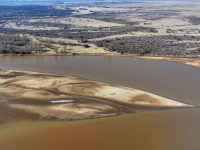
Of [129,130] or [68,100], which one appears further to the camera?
[68,100]

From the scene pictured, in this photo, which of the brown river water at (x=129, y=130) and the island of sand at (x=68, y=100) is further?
the island of sand at (x=68, y=100)

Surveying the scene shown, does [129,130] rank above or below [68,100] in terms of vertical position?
below

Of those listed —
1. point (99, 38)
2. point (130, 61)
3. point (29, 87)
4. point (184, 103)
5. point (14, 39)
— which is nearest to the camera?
point (184, 103)

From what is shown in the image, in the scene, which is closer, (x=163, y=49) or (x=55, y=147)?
(x=55, y=147)

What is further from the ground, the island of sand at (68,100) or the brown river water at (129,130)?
the island of sand at (68,100)

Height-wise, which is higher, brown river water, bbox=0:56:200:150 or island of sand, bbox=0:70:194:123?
island of sand, bbox=0:70:194:123

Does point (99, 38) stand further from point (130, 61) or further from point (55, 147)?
point (55, 147)

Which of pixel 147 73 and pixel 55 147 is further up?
pixel 147 73

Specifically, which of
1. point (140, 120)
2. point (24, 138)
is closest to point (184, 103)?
point (140, 120)
